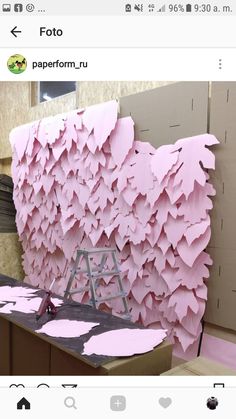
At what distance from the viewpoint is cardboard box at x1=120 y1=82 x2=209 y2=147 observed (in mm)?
2000

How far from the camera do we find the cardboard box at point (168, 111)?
2.00 m

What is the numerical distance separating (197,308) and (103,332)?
0.89 m

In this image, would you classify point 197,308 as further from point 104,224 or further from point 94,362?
point 94,362

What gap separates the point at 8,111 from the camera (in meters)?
4.11

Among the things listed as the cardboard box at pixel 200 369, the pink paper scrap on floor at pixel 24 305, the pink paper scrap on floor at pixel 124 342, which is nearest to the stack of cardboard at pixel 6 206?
the pink paper scrap on floor at pixel 24 305
